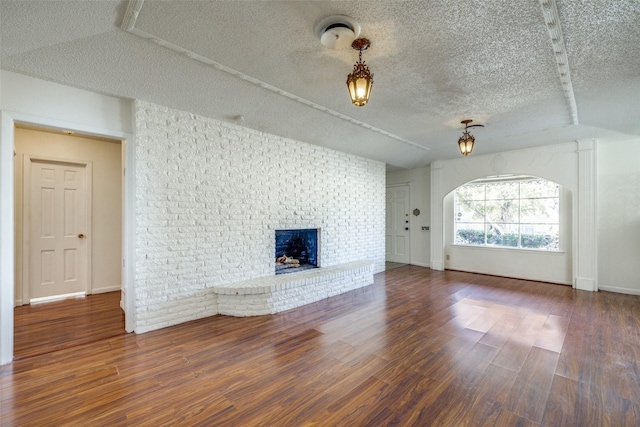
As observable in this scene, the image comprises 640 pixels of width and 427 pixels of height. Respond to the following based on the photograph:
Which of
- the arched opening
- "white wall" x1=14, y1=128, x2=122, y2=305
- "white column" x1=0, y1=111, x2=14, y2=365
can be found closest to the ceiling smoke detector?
"white column" x1=0, y1=111, x2=14, y2=365

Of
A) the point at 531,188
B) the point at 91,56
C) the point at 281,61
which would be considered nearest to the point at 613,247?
the point at 531,188

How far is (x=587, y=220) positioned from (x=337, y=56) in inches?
216

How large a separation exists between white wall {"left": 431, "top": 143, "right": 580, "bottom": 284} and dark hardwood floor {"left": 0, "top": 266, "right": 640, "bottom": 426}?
1799mm

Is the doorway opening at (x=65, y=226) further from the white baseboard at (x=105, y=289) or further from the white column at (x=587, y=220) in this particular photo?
the white column at (x=587, y=220)

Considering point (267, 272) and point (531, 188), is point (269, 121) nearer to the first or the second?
point (267, 272)

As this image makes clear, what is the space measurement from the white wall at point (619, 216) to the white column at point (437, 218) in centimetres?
273

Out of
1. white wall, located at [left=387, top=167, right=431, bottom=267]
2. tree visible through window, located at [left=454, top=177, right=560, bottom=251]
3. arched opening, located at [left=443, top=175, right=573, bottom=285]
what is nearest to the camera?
arched opening, located at [left=443, top=175, right=573, bottom=285]

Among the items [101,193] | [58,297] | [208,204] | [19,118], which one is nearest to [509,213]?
[208,204]

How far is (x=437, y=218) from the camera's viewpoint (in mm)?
6840

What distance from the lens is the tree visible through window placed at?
5.66 meters

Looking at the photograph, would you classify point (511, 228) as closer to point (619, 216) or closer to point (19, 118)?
point (619, 216)

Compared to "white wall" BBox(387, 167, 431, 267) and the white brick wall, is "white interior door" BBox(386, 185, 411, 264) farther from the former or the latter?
the white brick wall

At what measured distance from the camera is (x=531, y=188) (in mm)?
5859

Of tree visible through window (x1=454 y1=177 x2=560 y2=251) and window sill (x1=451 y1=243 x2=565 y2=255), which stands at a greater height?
tree visible through window (x1=454 y1=177 x2=560 y2=251)
